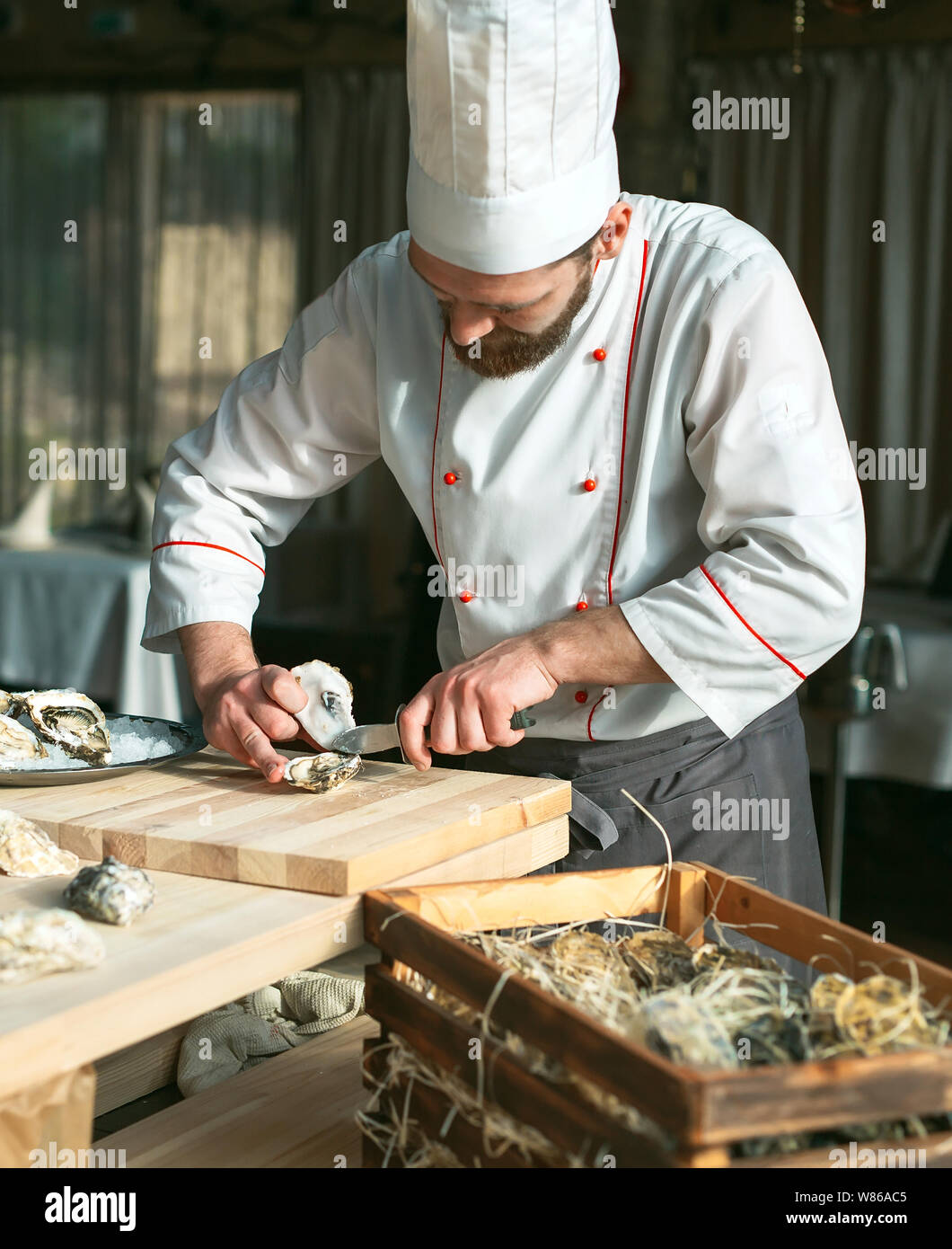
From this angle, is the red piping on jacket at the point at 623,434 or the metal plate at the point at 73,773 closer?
the metal plate at the point at 73,773

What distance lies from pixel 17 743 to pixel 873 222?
5.10 meters

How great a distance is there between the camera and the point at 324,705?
1427 mm

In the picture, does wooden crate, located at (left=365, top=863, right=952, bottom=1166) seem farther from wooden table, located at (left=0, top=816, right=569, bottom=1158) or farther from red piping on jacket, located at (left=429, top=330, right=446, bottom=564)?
red piping on jacket, located at (left=429, top=330, right=446, bottom=564)

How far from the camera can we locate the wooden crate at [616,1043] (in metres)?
0.70

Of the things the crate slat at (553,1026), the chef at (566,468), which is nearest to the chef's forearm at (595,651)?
the chef at (566,468)

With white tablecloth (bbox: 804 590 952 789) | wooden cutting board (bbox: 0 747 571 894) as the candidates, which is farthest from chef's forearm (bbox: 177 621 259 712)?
white tablecloth (bbox: 804 590 952 789)

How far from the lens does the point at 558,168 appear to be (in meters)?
1.40

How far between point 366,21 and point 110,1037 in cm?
622

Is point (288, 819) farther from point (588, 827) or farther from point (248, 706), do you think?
point (588, 827)

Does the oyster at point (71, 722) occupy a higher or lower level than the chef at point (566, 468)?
lower

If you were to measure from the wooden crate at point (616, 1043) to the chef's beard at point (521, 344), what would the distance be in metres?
0.65

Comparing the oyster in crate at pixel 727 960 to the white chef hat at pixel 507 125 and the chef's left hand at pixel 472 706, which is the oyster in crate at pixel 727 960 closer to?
the chef's left hand at pixel 472 706
